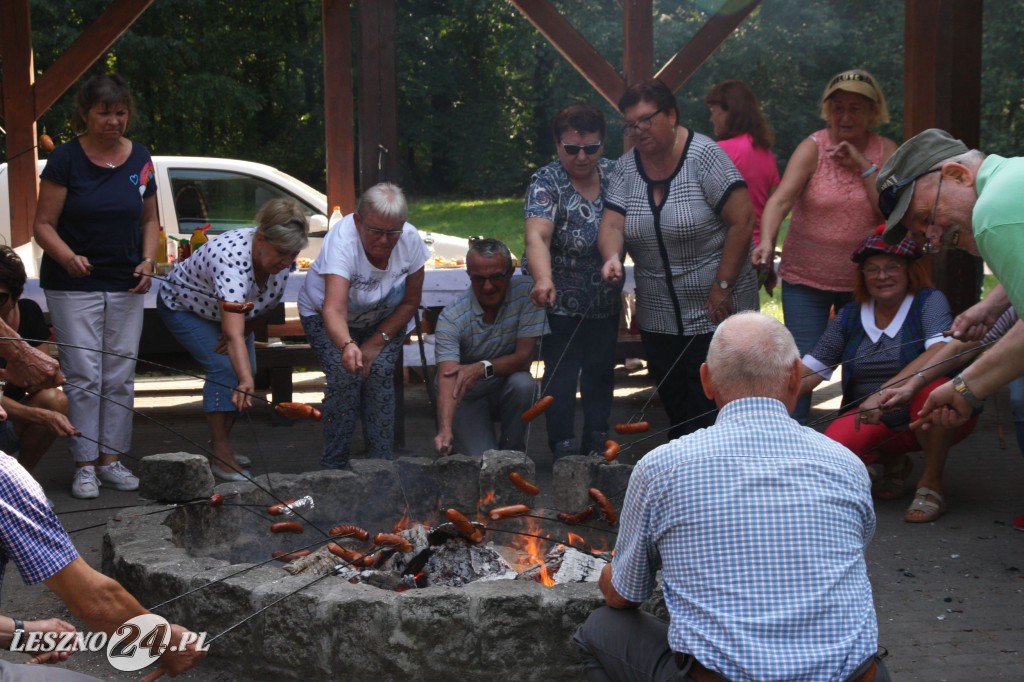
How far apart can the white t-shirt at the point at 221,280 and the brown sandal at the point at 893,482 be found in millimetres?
3548

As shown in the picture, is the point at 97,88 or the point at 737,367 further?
the point at 97,88

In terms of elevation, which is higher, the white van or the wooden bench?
the white van

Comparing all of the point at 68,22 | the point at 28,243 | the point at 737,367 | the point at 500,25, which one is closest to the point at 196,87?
the point at 68,22

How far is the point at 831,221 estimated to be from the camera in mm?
5562

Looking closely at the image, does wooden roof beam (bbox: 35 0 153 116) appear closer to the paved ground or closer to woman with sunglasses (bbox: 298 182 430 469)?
the paved ground

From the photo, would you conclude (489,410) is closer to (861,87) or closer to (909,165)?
(861,87)

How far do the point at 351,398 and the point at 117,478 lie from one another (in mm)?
1437

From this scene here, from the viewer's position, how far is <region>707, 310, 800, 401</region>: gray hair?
2619 millimetres

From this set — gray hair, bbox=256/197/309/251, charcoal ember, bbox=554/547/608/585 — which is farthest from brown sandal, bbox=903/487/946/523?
gray hair, bbox=256/197/309/251

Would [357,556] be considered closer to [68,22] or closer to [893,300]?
[893,300]

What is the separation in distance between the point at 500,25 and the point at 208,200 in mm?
14757

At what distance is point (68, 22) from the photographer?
20.3 metres

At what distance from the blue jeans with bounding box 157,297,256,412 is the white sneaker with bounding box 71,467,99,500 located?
72cm

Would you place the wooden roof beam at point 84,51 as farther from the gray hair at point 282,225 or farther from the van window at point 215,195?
the gray hair at point 282,225
